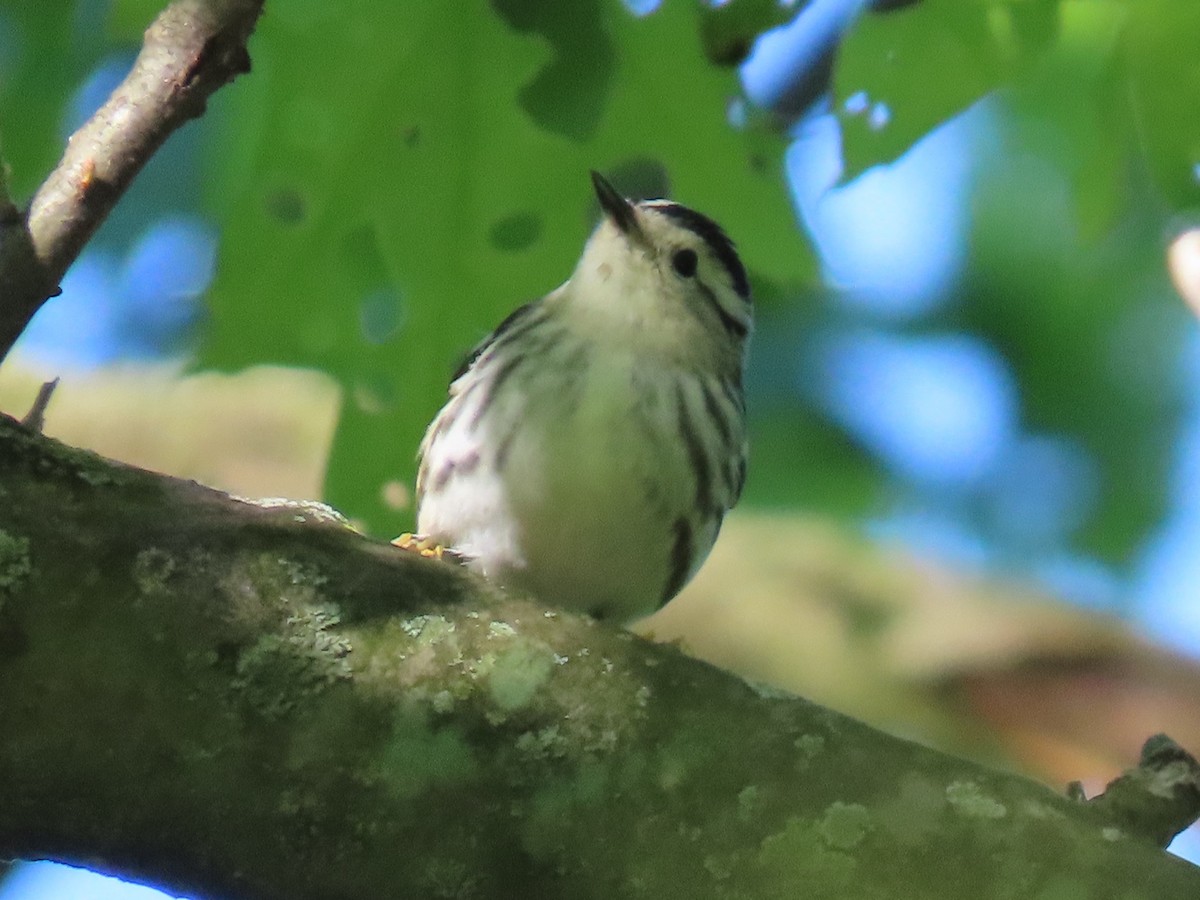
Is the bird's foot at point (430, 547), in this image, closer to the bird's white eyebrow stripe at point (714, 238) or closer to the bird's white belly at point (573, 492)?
the bird's white belly at point (573, 492)

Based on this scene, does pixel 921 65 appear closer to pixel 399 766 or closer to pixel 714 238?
pixel 399 766

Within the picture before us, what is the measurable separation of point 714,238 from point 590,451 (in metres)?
0.65

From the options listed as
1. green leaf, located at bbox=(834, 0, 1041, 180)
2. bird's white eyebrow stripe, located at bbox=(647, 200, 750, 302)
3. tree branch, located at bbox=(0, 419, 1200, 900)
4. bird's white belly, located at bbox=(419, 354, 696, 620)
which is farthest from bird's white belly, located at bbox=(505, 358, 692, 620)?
tree branch, located at bbox=(0, 419, 1200, 900)

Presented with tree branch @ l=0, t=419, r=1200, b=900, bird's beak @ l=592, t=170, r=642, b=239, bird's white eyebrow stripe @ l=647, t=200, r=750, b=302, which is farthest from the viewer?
bird's white eyebrow stripe @ l=647, t=200, r=750, b=302

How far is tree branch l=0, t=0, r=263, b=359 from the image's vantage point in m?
1.66

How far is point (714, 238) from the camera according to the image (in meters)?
2.89

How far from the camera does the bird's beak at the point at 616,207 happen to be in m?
2.34

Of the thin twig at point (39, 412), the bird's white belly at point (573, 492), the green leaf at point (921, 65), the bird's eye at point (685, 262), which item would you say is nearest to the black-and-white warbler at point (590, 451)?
the bird's white belly at point (573, 492)

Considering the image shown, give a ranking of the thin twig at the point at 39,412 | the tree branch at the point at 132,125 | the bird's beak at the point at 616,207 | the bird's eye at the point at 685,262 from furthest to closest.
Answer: the bird's eye at the point at 685,262 → the bird's beak at the point at 616,207 → the tree branch at the point at 132,125 → the thin twig at the point at 39,412

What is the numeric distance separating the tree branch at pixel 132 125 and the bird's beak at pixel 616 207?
2.11 feet

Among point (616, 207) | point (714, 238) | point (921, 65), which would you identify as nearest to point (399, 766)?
point (921, 65)

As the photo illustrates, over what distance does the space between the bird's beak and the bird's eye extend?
16 cm

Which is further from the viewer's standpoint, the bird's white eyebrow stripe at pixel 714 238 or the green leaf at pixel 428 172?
the bird's white eyebrow stripe at pixel 714 238

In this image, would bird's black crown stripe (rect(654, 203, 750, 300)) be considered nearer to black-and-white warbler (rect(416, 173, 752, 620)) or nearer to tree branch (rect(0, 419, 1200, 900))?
black-and-white warbler (rect(416, 173, 752, 620))
